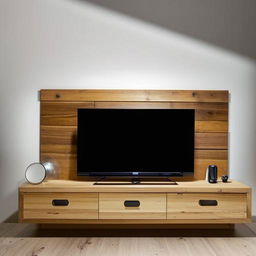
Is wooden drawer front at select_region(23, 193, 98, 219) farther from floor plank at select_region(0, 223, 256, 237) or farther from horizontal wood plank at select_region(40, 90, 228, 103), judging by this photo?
horizontal wood plank at select_region(40, 90, 228, 103)

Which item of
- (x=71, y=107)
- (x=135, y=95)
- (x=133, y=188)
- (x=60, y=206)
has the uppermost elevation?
(x=135, y=95)

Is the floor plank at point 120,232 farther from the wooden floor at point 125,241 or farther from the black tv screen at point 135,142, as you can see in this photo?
the black tv screen at point 135,142

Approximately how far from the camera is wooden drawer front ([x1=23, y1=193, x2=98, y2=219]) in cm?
325

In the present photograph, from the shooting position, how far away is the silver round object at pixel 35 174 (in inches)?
133

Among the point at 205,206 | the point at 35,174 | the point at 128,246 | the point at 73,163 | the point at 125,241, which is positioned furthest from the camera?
the point at 73,163

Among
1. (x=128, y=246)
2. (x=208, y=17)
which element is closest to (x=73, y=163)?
(x=128, y=246)

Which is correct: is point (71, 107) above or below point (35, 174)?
above

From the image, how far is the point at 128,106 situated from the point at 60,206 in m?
1.01

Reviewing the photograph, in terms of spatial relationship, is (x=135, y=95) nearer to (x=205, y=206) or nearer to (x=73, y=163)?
(x=73, y=163)

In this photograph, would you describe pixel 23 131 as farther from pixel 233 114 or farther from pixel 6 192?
pixel 233 114

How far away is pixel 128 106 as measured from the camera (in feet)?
12.1

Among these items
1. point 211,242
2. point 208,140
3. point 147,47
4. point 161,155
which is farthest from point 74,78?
point 211,242

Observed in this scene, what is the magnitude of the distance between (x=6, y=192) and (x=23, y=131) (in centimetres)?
53

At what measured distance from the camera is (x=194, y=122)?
3.60m
